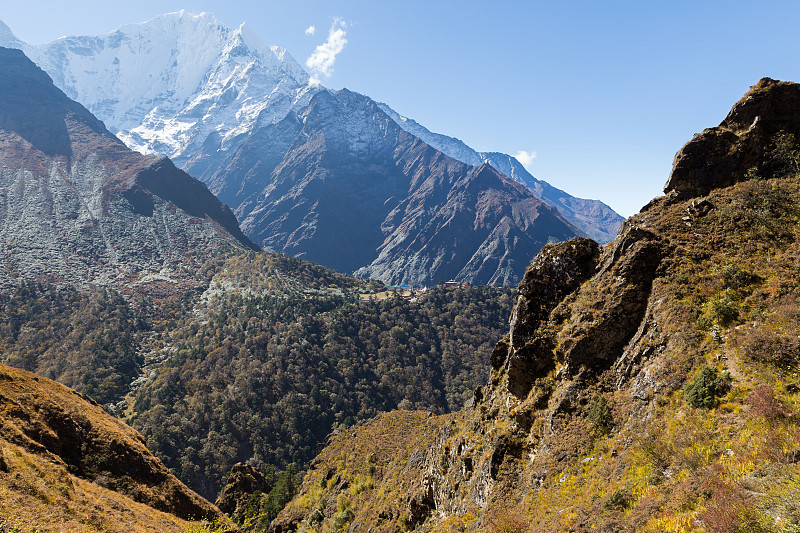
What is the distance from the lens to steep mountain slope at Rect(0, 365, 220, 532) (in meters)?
19.8

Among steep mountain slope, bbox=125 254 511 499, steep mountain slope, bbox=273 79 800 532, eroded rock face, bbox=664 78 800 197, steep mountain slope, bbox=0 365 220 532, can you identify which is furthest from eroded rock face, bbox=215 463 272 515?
eroded rock face, bbox=664 78 800 197

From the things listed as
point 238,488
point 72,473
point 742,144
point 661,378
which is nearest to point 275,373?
point 238,488

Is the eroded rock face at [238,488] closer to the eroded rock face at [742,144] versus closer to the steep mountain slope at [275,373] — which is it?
the steep mountain slope at [275,373]

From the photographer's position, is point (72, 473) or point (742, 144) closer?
point (742, 144)

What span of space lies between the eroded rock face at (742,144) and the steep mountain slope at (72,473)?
127 feet

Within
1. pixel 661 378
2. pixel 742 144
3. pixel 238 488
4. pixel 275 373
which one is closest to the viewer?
pixel 661 378

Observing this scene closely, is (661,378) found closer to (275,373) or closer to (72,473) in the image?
(72,473)

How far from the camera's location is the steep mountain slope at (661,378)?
9.81 meters

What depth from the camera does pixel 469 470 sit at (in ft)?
70.5

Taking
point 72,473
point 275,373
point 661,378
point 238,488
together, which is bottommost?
point 275,373

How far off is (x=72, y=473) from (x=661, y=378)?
130 feet

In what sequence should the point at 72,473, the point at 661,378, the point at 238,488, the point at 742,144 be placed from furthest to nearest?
the point at 238,488
the point at 72,473
the point at 742,144
the point at 661,378

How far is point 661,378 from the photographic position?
13.8 meters

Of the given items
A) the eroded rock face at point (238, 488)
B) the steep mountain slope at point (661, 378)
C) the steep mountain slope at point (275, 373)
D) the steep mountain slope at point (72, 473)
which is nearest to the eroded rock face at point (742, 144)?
the steep mountain slope at point (661, 378)
